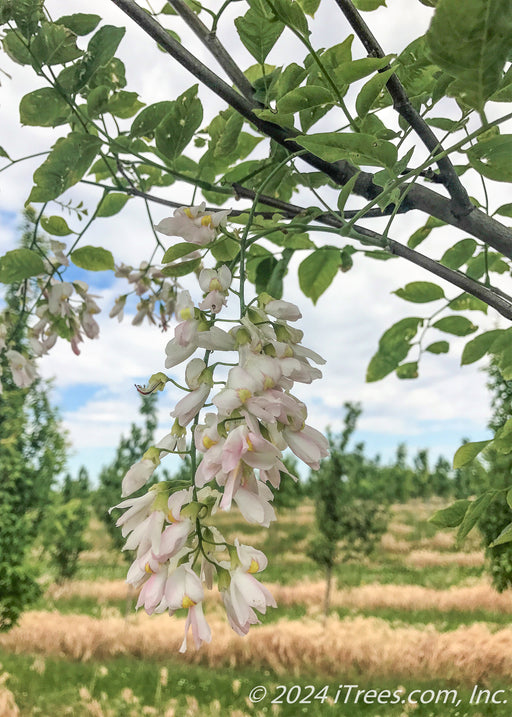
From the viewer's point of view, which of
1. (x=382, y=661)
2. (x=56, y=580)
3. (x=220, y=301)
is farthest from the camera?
(x=56, y=580)

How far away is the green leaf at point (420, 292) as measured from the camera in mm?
1197

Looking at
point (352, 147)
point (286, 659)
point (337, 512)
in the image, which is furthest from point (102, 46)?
point (337, 512)

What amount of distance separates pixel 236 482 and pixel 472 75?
33cm

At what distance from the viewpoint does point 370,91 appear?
2.02ft

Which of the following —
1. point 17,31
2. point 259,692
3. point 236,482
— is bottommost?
point 259,692

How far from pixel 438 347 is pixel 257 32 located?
798 mm

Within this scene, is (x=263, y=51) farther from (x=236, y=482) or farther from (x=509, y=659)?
(x=509, y=659)

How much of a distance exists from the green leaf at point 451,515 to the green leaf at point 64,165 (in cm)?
78

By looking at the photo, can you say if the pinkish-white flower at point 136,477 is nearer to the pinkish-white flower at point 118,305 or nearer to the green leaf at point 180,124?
the green leaf at point 180,124

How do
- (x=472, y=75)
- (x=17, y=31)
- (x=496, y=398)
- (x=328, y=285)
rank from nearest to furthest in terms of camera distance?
(x=472, y=75) → (x=17, y=31) → (x=328, y=285) → (x=496, y=398)

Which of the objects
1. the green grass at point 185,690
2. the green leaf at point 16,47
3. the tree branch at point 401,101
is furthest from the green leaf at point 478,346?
the green grass at point 185,690

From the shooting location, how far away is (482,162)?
62 cm

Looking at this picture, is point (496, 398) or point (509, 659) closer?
point (509, 659)

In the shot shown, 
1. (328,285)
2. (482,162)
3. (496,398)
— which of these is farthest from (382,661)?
(482,162)
